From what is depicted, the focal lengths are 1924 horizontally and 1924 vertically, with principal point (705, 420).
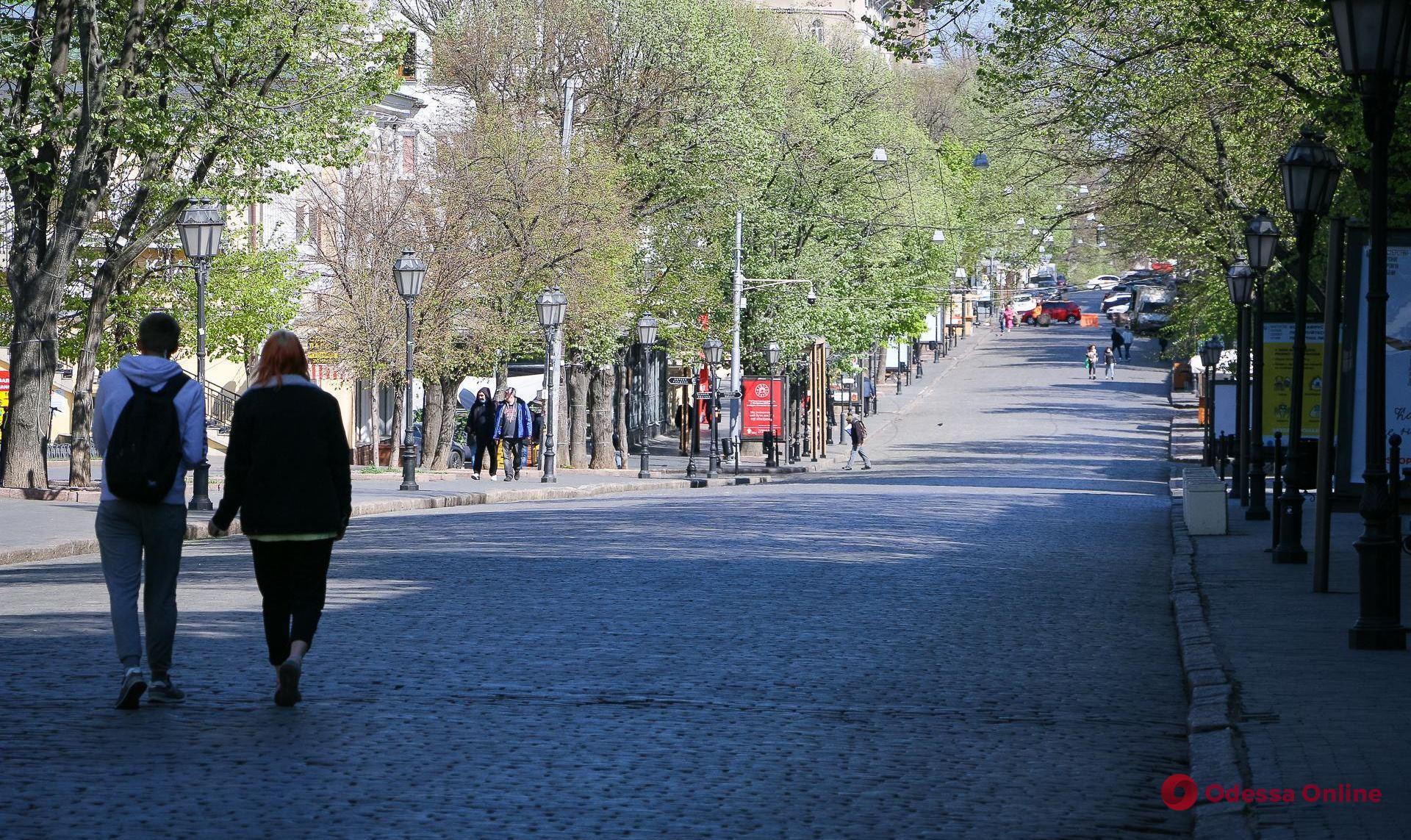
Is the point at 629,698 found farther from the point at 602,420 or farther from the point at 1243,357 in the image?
the point at 602,420

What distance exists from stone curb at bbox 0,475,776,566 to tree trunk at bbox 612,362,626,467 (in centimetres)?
408

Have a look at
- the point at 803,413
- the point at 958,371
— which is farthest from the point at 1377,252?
the point at 958,371

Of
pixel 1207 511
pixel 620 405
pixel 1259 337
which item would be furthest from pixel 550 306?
pixel 1207 511

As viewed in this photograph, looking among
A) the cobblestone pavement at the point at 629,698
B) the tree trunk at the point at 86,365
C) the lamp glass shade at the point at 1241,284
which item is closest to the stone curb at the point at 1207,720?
the cobblestone pavement at the point at 629,698

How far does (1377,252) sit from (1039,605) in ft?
13.1

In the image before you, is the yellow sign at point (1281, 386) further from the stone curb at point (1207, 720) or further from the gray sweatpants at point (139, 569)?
the gray sweatpants at point (139, 569)

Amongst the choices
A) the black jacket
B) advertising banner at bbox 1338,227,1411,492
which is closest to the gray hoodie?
the black jacket

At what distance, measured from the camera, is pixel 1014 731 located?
883 cm

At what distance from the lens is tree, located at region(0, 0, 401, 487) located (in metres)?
27.5

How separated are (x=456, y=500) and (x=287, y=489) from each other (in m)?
22.4

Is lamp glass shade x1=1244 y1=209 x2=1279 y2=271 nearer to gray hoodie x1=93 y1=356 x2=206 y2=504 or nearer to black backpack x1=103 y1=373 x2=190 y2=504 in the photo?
gray hoodie x1=93 y1=356 x2=206 y2=504

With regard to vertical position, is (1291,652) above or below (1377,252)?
below

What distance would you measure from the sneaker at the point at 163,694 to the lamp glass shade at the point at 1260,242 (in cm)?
1729

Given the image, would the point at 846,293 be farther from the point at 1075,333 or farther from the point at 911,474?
the point at 1075,333
